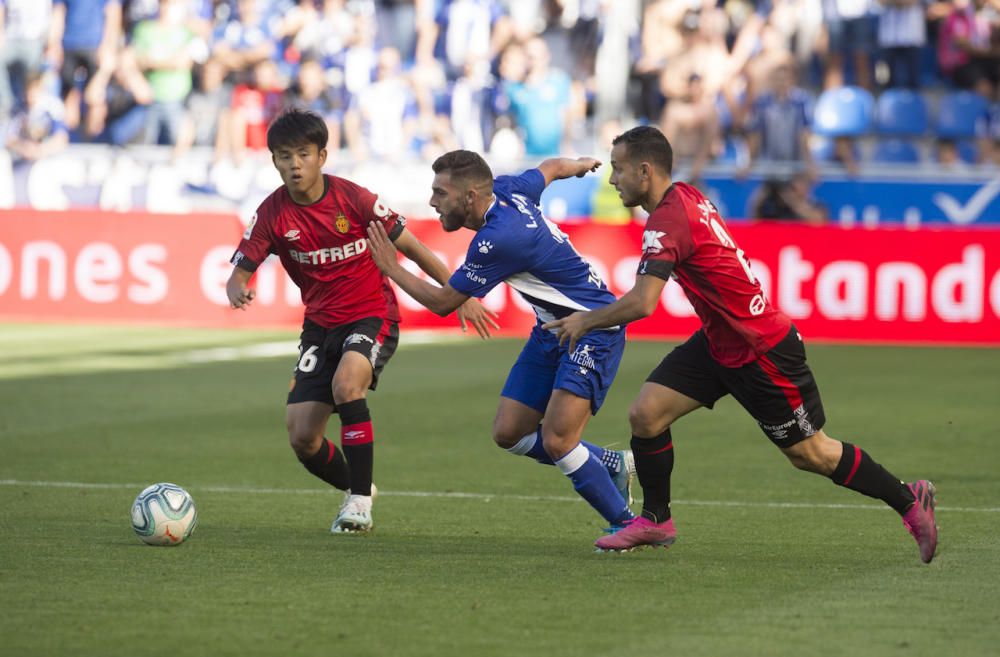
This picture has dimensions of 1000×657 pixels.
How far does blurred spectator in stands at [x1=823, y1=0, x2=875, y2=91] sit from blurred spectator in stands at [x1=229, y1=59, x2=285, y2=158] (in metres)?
7.23

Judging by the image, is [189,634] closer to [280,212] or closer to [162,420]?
[280,212]

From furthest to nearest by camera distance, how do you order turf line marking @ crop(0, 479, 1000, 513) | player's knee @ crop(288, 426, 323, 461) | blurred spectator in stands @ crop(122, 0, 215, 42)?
blurred spectator in stands @ crop(122, 0, 215, 42)
turf line marking @ crop(0, 479, 1000, 513)
player's knee @ crop(288, 426, 323, 461)

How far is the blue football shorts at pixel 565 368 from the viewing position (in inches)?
311

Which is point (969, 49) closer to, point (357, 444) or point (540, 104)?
point (540, 104)

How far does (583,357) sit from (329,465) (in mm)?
1620

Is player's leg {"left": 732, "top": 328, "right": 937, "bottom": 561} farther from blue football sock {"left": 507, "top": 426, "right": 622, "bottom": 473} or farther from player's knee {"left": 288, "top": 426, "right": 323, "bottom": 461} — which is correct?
player's knee {"left": 288, "top": 426, "right": 323, "bottom": 461}

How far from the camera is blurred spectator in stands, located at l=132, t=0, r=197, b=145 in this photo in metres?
23.7

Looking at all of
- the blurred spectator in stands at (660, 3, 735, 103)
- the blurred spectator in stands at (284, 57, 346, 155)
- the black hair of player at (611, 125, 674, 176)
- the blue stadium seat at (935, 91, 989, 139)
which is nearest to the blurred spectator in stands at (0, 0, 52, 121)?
the blurred spectator in stands at (284, 57, 346, 155)

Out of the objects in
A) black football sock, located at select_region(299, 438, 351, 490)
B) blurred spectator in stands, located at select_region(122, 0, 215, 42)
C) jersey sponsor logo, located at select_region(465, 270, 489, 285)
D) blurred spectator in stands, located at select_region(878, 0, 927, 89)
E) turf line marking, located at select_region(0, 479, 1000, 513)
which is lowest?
turf line marking, located at select_region(0, 479, 1000, 513)

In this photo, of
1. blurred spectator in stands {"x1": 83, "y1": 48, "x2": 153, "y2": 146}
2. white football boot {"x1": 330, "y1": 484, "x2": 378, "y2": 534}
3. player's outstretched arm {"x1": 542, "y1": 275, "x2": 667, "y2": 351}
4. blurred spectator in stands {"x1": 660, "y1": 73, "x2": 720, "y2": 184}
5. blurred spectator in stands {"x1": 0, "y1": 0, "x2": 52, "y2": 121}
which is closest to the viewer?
player's outstretched arm {"x1": 542, "y1": 275, "x2": 667, "y2": 351}

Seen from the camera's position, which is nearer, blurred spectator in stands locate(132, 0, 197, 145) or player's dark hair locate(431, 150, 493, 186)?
player's dark hair locate(431, 150, 493, 186)

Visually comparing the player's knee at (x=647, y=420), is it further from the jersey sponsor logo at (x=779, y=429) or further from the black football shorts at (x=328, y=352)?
the black football shorts at (x=328, y=352)

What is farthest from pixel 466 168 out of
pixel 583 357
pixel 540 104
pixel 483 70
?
pixel 483 70

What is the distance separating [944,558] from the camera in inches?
298
